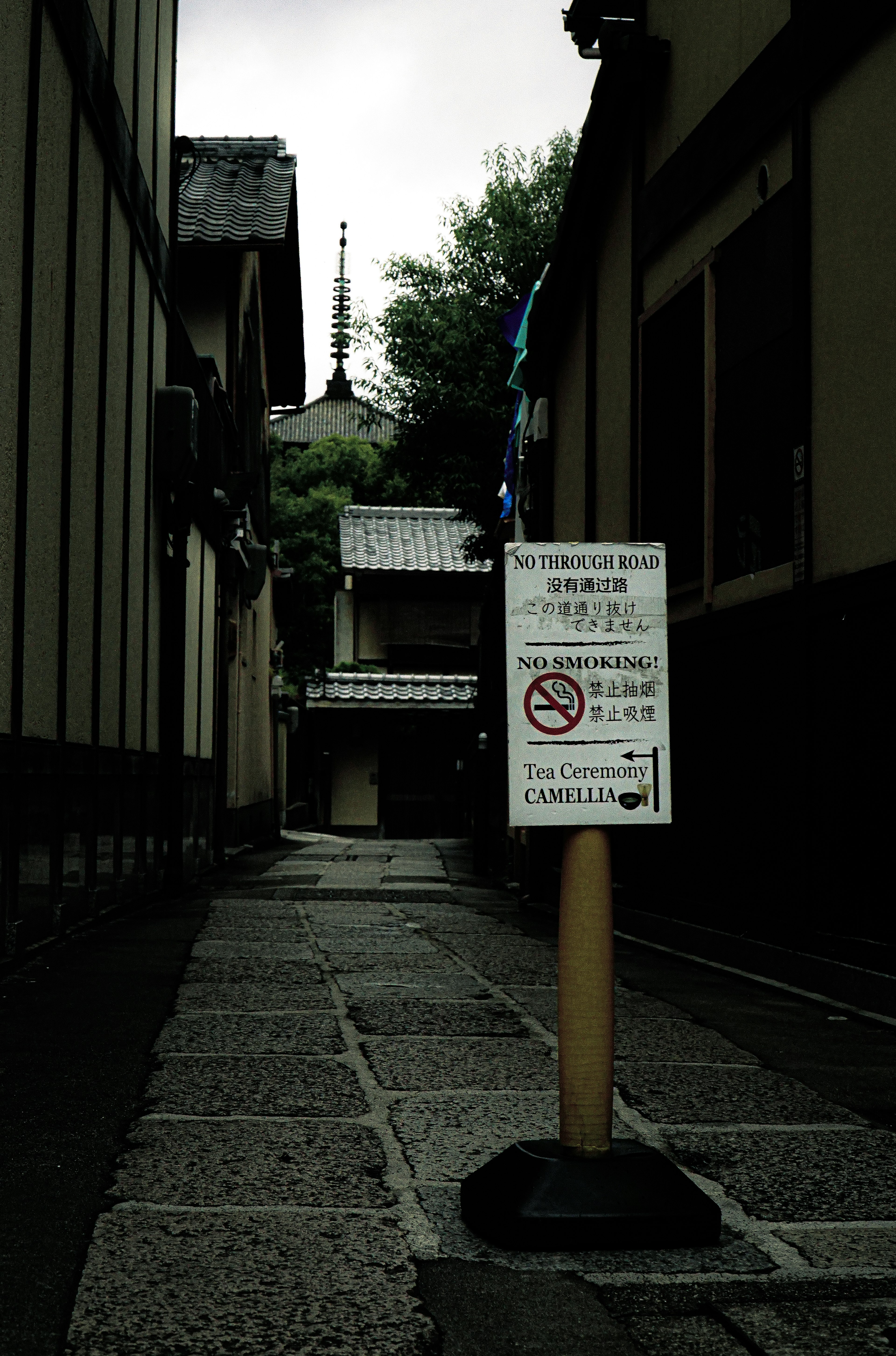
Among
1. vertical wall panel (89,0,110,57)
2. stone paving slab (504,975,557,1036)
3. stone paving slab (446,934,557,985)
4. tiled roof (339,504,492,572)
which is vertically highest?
tiled roof (339,504,492,572)

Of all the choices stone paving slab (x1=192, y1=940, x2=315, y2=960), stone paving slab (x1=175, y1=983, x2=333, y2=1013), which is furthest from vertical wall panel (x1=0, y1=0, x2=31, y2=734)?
stone paving slab (x1=192, y1=940, x2=315, y2=960)

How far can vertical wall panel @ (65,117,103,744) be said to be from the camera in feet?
28.2

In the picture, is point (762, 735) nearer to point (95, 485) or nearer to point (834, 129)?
point (834, 129)

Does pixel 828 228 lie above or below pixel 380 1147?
Answer: above

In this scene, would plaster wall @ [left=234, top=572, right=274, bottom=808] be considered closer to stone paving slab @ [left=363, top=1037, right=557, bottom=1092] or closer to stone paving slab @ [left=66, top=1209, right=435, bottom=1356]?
stone paving slab @ [left=363, top=1037, right=557, bottom=1092]

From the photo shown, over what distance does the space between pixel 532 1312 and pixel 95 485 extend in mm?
7354

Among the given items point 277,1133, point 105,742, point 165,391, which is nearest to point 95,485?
point 105,742

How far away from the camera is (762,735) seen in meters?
8.24

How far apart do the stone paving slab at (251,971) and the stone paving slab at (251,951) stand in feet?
0.05

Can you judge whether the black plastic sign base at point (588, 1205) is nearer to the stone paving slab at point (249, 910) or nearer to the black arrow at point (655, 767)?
the black arrow at point (655, 767)

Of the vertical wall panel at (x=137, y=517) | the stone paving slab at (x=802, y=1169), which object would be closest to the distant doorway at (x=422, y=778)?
the vertical wall panel at (x=137, y=517)

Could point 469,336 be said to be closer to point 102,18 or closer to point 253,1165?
point 102,18

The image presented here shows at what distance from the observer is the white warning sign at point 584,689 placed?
11.7ft

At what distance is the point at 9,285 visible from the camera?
6.93 meters
